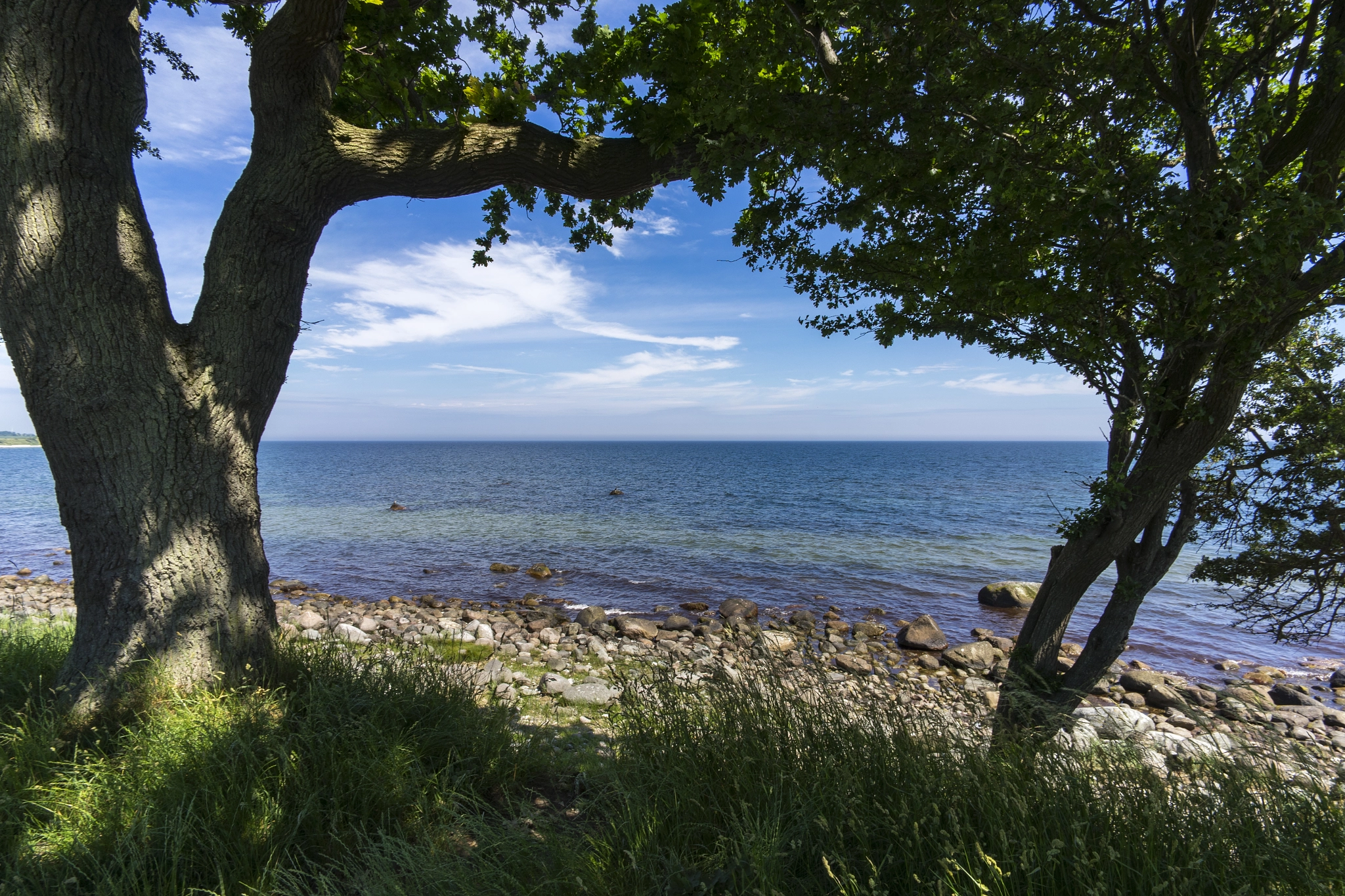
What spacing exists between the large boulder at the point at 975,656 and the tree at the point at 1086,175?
721cm

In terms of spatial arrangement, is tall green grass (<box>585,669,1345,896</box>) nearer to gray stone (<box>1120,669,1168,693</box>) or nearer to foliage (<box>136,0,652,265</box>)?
foliage (<box>136,0,652,265</box>)

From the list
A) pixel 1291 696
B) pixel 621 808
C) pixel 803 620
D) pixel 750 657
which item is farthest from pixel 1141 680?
pixel 621 808

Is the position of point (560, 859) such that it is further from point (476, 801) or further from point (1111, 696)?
point (1111, 696)

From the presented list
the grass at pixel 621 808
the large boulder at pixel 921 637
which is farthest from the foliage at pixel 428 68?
the large boulder at pixel 921 637

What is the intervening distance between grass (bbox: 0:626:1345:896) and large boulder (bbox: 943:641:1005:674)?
960cm

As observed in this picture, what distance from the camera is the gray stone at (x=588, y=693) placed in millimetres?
7527

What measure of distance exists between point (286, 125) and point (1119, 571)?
316 inches

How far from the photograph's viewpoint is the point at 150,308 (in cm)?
432

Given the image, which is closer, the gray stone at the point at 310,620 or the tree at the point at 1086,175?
the tree at the point at 1086,175

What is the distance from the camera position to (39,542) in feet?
75.8

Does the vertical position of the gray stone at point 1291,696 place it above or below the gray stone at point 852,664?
below

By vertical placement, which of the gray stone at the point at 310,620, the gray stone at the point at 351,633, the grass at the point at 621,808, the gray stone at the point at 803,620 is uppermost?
the grass at the point at 621,808

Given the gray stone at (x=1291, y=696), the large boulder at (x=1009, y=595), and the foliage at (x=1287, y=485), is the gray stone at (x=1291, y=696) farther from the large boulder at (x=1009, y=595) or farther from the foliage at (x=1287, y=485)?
the foliage at (x=1287, y=485)

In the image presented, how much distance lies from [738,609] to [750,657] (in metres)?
11.2
